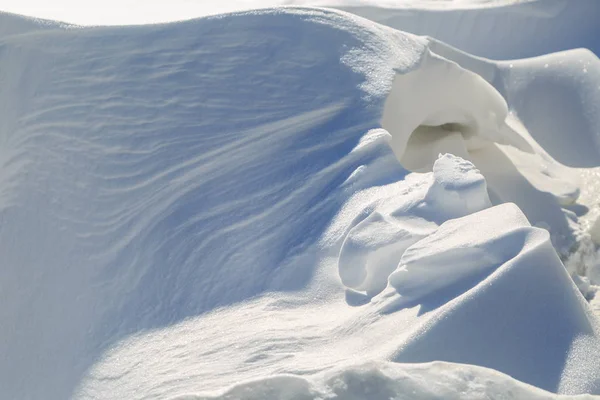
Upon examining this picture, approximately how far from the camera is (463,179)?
2.48 meters

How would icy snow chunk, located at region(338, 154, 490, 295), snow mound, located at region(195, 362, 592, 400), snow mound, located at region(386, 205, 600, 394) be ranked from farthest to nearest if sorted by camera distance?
icy snow chunk, located at region(338, 154, 490, 295) < snow mound, located at region(386, 205, 600, 394) < snow mound, located at region(195, 362, 592, 400)

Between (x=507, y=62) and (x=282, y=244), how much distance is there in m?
1.87

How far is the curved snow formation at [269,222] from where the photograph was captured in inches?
82.5

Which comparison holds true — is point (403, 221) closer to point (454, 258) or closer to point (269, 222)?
point (454, 258)

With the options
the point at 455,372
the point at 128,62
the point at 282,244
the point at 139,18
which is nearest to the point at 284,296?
the point at 282,244

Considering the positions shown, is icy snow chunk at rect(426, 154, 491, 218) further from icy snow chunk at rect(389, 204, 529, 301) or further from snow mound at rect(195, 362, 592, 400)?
snow mound at rect(195, 362, 592, 400)

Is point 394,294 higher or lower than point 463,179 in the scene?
lower

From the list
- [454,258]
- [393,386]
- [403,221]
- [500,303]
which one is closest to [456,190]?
[403,221]

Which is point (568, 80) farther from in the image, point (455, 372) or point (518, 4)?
point (455, 372)

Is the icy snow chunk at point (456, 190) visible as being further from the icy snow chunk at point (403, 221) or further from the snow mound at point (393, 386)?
the snow mound at point (393, 386)

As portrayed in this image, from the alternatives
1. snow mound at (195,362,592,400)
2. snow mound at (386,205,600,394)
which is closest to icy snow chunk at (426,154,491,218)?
snow mound at (386,205,600,394)

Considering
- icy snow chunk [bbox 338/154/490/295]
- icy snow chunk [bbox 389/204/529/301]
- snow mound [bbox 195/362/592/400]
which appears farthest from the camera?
icy snow chunk [bbox 338/154/490/295]

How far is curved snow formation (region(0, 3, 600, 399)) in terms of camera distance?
2096mm

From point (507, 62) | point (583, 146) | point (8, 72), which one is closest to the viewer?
point (8, 72)
